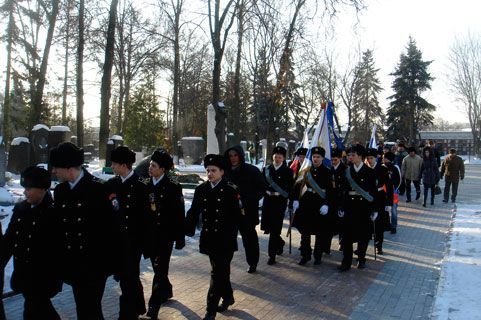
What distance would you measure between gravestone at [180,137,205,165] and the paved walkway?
2746cm

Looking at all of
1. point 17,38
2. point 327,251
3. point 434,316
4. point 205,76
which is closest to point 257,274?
point 327,251

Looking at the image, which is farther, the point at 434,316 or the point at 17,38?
the point at 17,38

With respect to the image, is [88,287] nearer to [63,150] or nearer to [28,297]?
[28,297]

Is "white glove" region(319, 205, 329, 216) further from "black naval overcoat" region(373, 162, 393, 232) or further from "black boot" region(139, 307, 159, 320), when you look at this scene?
"black boot" region(139, 307, 159, 320)

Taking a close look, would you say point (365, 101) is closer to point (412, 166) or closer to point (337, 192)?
point (412, 166)

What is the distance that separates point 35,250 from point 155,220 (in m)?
1.87

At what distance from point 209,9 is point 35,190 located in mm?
13521

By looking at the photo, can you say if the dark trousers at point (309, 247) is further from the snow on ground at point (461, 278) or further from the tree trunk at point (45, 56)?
the tree trunk at point (45, 56)

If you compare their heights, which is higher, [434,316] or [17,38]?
[17,38]

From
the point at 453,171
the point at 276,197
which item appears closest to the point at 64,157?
the point at 276,197

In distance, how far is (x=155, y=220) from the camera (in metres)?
6.30

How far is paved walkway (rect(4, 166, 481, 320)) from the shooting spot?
6582mm

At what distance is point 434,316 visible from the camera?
6.40 metres

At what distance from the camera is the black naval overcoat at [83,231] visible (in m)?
4.62
